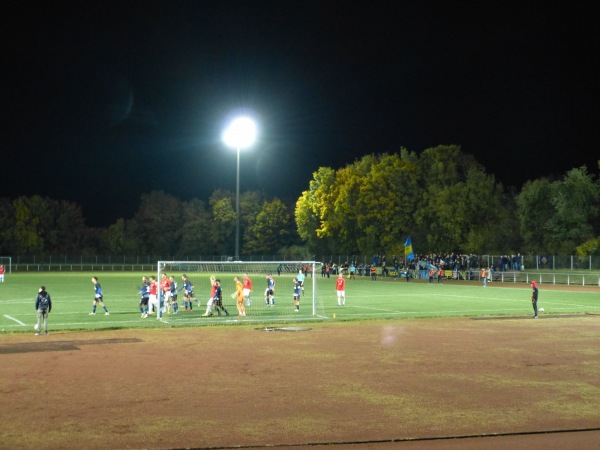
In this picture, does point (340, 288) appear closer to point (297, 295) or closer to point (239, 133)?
point (297, 295)

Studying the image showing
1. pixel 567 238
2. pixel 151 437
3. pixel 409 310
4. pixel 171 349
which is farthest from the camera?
pixel 567 238

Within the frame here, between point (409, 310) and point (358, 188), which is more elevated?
point (358, 188)

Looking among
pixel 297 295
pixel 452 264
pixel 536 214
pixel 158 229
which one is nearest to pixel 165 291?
pixel 297 295

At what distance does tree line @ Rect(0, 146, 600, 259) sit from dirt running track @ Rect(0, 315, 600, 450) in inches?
2032

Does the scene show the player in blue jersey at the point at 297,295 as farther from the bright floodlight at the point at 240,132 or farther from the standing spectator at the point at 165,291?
the bright floodlight at the point at 240,132

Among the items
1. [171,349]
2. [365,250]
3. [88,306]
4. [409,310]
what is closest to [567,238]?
[365,250]

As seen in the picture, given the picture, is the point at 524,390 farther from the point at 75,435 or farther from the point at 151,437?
the point at 75,435

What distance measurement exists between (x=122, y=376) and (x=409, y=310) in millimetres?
19453

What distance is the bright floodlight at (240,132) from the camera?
51.5 metres

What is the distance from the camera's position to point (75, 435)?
9992mm

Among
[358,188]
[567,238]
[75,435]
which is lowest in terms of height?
[75,435]

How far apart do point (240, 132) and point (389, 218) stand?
120 ft

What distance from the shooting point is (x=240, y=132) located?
5181 centimetres

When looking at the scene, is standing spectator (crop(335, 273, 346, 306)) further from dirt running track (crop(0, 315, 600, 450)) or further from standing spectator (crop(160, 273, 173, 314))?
dirt running track (crop(0, 315, 600, 450))
